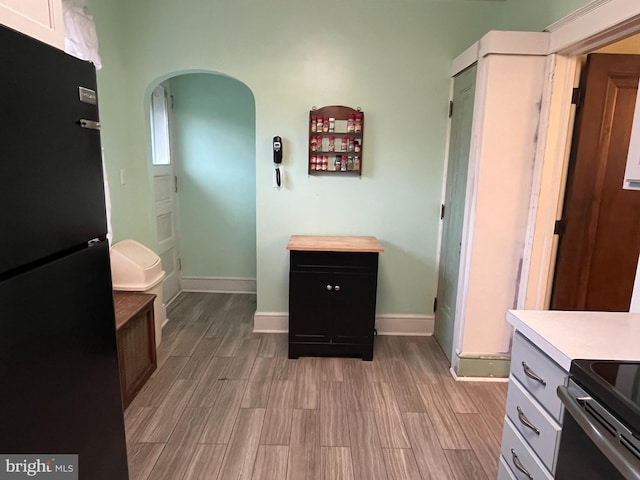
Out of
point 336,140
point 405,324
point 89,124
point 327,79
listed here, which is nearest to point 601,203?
point 405,324

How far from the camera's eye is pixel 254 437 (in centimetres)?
209

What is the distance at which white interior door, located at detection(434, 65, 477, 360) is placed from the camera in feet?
8.68

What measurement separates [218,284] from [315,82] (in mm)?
2330

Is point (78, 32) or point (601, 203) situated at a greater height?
point (78, 32)

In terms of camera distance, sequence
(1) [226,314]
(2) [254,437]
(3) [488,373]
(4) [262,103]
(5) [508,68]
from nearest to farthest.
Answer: (2) [254,437]
(5) [508,68]
(3) [488,373]
(4) [262,103]
(1) [226,314]

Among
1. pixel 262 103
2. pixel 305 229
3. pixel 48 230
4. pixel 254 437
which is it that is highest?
pixel 262 103

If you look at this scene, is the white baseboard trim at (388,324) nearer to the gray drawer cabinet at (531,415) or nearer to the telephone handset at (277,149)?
the telephone handset at (277,149)

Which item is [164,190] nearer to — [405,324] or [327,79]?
[327,79]

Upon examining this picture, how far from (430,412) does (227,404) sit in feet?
3.99

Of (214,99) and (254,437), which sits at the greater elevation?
(214,99)

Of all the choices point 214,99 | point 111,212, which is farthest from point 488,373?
point 214,99

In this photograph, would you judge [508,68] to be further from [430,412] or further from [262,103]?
[430,412]

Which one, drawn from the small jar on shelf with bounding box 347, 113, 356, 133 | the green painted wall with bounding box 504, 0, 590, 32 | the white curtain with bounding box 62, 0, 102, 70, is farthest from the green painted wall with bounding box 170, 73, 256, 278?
the green painted wall with bounding box 504, 0, 590, 32

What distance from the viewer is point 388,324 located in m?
3.35
